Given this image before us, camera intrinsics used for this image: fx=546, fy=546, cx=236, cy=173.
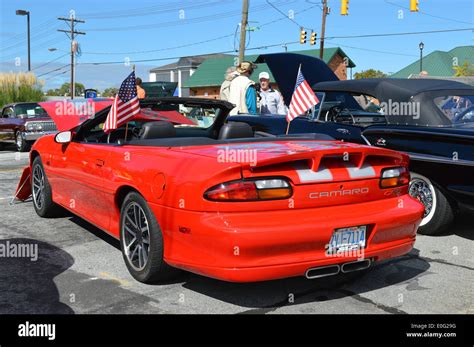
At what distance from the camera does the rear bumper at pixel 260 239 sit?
3.24 meters

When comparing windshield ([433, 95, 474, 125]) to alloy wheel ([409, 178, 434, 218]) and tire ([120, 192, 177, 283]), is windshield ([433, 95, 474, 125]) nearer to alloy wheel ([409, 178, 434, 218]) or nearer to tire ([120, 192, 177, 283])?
alloy wheel ([409, 178, 434, 218])

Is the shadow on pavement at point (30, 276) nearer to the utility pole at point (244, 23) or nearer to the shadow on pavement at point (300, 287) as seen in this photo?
the shadow on pavement at point (300, 287)

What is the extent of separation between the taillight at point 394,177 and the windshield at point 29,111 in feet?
50.8

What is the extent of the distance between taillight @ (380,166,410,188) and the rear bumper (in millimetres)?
290

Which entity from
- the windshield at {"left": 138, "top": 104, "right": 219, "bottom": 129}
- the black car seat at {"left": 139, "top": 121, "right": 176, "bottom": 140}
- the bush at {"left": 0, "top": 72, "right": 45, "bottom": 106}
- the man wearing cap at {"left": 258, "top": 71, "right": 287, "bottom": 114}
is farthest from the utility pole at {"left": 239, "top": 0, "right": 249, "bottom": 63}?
the black car seat at {"left": 139, "top": 121, "right": 176, "bottom": 140}

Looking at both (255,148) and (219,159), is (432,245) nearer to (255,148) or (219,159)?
(255,148)

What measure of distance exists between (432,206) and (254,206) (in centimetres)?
286

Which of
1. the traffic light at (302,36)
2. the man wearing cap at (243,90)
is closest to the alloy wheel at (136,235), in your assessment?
the man wearing cap at (243,90)

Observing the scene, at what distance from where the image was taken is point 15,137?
17172 mm
